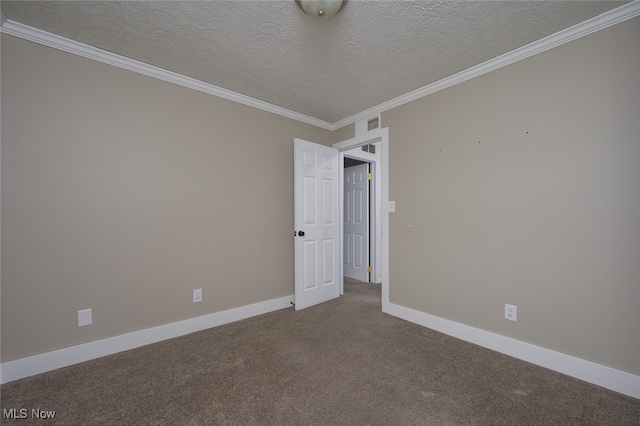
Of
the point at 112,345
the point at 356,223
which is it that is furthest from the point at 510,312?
the point at 112,345

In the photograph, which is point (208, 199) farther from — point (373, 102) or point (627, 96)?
point (627, 96)

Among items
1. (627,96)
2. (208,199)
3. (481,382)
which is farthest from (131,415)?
(627,96)

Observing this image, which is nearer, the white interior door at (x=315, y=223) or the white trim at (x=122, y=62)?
the white trim at (x=122, y=62)

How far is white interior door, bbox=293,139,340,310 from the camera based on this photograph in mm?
3168

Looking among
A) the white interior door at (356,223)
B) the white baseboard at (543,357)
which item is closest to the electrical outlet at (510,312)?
the white baseboard at (543,357)

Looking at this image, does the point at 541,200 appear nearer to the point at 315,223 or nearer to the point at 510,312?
the point at 510,312

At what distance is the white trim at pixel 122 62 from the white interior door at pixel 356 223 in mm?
1974

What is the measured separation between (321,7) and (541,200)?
2111 mm

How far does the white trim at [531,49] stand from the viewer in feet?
5.57

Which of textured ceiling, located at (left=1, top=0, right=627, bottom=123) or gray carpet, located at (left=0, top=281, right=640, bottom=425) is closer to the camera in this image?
gray carpet, located at (left=0, top=281, right=640, bottom=425)

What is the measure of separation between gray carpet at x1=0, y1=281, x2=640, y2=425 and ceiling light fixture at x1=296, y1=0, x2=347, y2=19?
245 centimetres

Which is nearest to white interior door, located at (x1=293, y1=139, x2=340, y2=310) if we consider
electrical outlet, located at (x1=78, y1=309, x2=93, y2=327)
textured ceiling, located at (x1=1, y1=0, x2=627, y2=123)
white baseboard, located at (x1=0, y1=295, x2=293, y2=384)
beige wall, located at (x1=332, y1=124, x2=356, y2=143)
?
beige wall, located at (x1=332, y1=124, x2=356, y2=143)

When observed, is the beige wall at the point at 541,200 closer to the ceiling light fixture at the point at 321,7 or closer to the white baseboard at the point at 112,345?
the ceiling light fixture at the point at 321,7

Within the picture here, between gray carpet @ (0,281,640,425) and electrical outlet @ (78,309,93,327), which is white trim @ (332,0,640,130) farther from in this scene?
electrical outlet @ (78,309,93,327)
